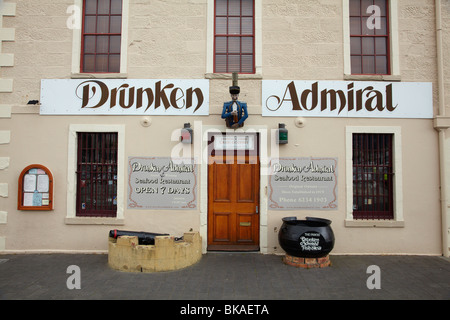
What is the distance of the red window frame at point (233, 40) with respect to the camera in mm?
7211

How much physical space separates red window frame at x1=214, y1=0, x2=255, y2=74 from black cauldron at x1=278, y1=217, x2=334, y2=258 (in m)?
3.85

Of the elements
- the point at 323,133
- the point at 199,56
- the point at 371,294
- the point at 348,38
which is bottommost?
the point at 371,294

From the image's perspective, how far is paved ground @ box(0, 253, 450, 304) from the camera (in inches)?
183

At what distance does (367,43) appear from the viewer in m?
7.26

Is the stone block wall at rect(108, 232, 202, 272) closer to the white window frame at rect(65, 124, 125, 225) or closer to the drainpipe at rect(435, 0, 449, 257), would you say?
the white window frame at rect(65, 124, 125, 225)

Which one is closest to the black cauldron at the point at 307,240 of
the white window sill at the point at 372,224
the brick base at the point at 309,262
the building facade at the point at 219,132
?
the brick base at the point at 309,262

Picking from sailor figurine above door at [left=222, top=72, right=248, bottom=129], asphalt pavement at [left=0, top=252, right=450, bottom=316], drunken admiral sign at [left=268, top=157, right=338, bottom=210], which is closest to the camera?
asphalt pavement at [left=0, top=252, right=450, bottom=316]

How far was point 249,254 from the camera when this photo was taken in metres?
6.72

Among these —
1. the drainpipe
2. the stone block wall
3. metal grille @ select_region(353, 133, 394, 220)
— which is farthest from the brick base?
the drainpipe

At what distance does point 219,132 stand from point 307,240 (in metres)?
3.05

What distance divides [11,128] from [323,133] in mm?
7314

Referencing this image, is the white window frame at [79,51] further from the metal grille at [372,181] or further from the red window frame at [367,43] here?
the metal grille at [372,181]

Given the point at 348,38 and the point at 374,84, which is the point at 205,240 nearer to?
the point at 374,84

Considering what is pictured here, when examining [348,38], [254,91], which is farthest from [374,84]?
[254,91]
